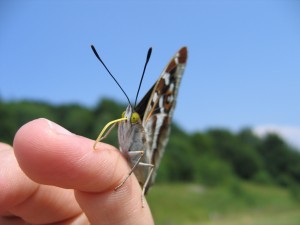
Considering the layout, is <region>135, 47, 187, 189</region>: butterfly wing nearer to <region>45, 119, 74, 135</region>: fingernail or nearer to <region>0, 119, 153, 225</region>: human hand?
<region>0, 119, 153, 225</region>: human hand

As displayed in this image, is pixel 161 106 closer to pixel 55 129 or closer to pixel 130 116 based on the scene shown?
pixel 130 116

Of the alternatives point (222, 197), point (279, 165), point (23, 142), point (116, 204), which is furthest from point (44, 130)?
point (279, 165)

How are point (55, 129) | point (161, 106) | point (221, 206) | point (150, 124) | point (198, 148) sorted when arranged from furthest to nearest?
point (198, 148), point (221, 206), point (161, 106), point (150, 124), point (55, 129)

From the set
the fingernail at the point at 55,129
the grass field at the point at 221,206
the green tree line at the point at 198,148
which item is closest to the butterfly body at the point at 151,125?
the fingernail at the point at 55,129

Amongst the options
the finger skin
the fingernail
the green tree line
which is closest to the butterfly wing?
the finger skin

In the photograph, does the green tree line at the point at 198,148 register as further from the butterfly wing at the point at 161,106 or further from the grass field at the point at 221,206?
the butterfly wing at the point at 161,106

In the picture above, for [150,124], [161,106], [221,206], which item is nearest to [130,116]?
[150,124]
